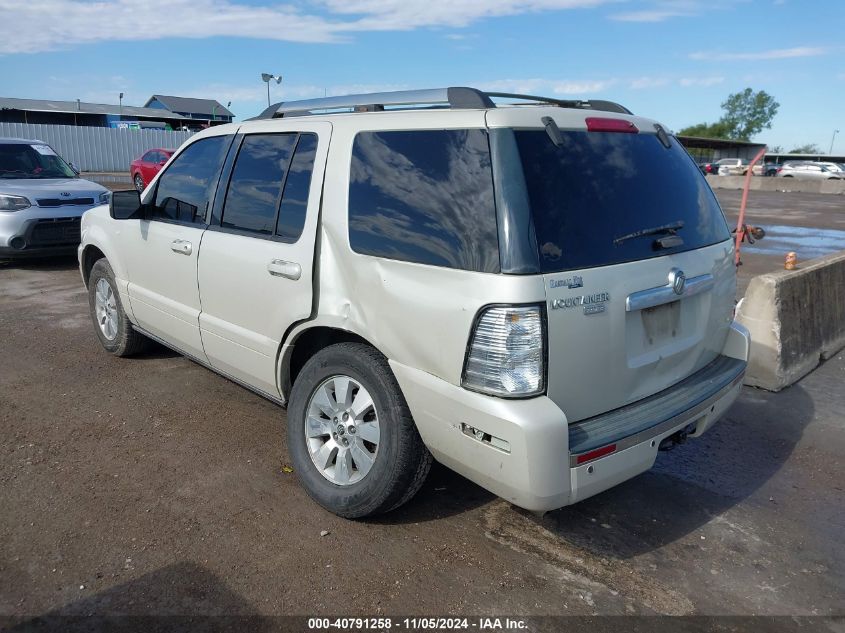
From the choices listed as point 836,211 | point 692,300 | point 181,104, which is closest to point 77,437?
point 692,300

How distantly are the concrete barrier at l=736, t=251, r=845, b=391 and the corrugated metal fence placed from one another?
3245 cm

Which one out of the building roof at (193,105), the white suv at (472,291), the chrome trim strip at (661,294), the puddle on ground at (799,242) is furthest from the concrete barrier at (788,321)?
the building roof at (193,105)

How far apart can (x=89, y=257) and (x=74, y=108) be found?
58.8 meters

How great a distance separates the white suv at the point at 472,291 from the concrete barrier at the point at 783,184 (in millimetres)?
35564

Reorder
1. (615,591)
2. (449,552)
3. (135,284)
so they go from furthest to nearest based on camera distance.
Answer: (135,284), (449,552), (615,591)

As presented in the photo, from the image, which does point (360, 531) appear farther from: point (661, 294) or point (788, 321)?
point (788, 321)

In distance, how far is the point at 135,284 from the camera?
202 inches

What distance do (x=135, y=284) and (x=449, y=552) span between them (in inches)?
130

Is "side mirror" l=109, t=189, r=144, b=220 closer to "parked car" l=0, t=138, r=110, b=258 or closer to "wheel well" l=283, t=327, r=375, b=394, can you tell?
"wheel well" l=283, t=327, r=375, b=394

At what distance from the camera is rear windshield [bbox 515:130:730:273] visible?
278 centimetres

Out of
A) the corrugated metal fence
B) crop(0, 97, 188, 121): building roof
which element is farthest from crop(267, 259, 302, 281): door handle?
crop(0, 97, 188, 121): building roof

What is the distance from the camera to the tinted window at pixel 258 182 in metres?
3.80

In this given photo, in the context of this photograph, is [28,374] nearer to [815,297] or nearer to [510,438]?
[510,438]

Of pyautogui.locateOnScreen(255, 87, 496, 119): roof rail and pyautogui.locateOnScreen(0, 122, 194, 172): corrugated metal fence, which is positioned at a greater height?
pyautogui.locateOnScreen(0, 122, 194, 172): corrugated metal fence
